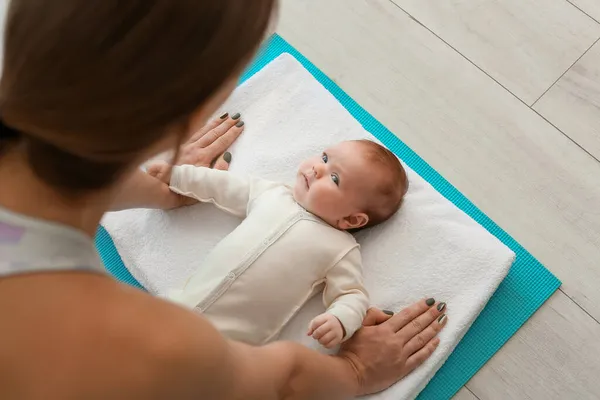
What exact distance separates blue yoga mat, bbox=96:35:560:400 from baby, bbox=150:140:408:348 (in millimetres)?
192

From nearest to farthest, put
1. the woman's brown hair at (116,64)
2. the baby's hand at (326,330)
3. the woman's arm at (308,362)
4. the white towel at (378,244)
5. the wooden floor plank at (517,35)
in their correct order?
the woman's brown hair at (116,64), the woman's arm at (308,362), the baby's hand at (326,330), the white towel at (378,244), the wooden floor plank at (517,35)

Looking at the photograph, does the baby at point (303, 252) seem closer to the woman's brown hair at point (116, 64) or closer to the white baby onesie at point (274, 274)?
the white baby onesie at point (274, 274)

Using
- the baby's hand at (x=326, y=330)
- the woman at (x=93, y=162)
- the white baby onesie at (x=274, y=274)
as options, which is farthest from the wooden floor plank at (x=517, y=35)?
the woman at (x=93, y=162)

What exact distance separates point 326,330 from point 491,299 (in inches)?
14.1

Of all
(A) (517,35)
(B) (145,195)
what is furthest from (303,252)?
(A) (517,35)

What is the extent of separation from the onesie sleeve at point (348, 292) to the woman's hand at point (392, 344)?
0.03 meters

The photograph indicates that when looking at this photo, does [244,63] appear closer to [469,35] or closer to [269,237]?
[269,237]

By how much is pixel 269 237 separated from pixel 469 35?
0.73 metres

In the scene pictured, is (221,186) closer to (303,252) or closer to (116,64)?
(303,252)

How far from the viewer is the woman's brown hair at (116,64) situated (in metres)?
0.46

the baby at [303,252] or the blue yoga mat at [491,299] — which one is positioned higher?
the baby at [303,252]

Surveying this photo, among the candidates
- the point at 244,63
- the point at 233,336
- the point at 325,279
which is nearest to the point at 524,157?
the point at 325,279

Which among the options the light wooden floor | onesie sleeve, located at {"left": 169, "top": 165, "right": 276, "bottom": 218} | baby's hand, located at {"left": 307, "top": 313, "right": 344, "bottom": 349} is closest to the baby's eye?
onesie sleeve, located at {"left": 169, "top": 165, "right": 276, "bottom": 218}

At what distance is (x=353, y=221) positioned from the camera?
44.3 inches
